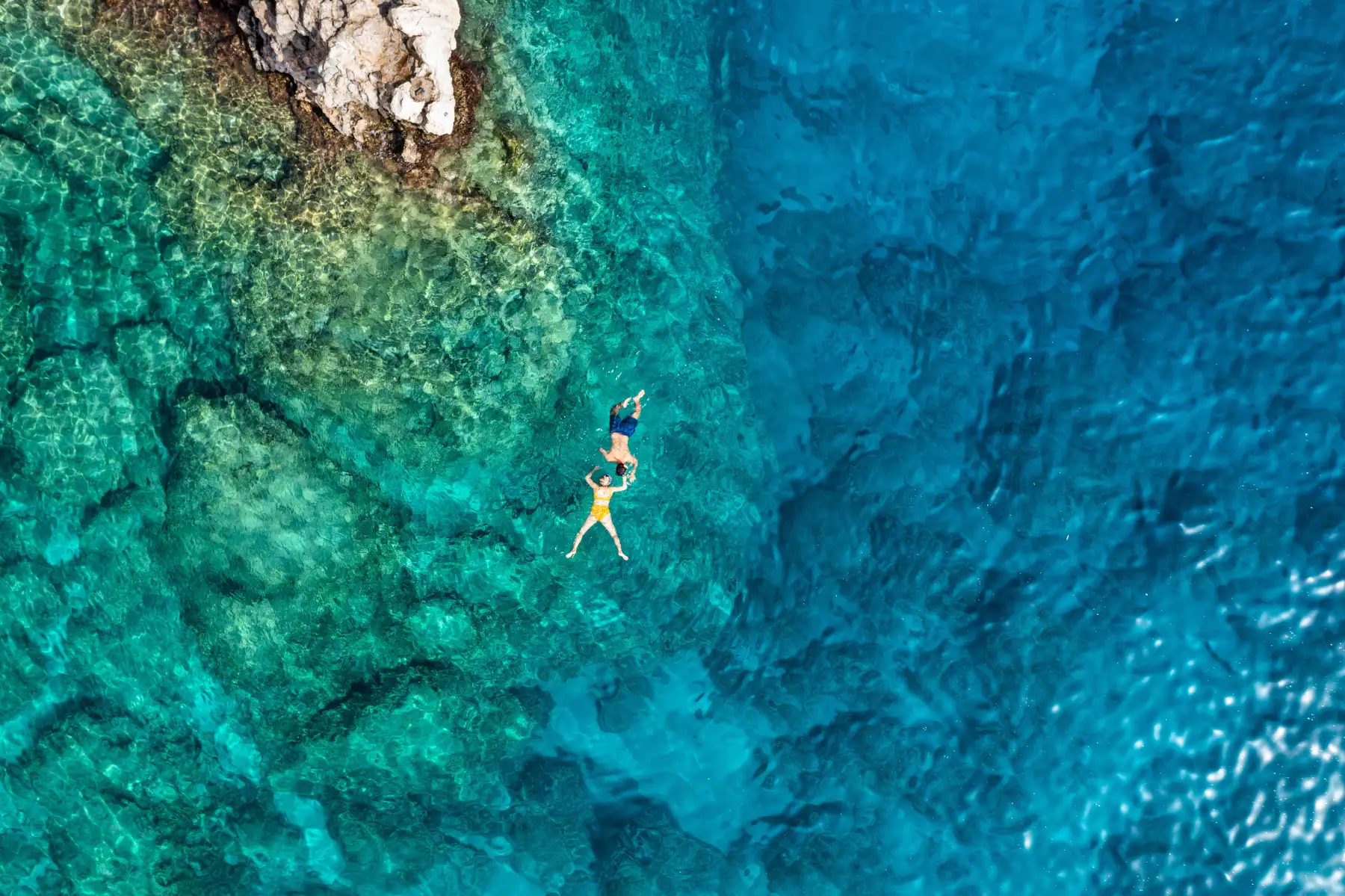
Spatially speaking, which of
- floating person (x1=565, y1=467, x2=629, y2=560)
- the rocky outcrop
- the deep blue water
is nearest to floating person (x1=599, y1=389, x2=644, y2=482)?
floating person (x1=565, y1=467, x2=629, y2=560)

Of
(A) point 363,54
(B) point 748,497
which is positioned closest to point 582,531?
(B) point 748,497

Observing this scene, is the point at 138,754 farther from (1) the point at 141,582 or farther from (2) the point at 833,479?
(2) the point at 833,479

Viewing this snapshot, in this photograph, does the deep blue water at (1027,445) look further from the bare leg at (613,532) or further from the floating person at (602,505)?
the floating person at (602,505)

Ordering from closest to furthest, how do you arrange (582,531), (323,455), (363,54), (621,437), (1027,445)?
(363,54), (621,437), (582,531), (323,455), (1027,445)

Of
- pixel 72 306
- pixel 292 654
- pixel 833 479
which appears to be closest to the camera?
pixel 72 306

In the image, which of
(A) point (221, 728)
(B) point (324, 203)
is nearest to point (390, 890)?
(A) point (221, 728)

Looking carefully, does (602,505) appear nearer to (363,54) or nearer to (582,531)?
(582,531)
